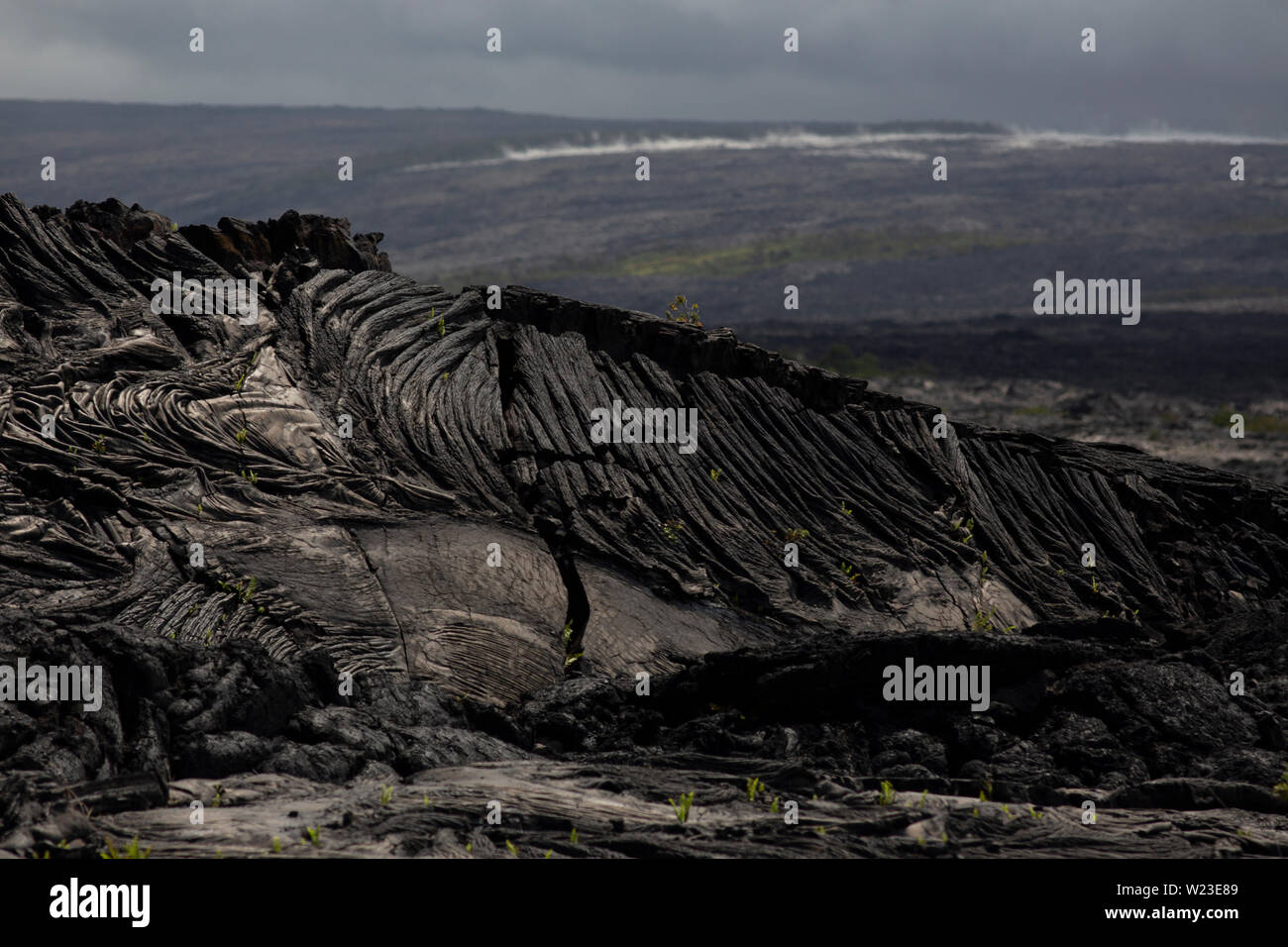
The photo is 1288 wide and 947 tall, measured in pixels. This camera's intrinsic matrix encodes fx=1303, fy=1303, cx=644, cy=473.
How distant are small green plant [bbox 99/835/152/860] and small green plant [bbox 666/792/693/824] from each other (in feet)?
12.6

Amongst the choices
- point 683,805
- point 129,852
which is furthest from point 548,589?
point 129,852

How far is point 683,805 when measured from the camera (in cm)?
1038

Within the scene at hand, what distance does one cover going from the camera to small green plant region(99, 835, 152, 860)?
8.75 m

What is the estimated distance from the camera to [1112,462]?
839 inches

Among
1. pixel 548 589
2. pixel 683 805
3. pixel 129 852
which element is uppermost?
pixel 548 589

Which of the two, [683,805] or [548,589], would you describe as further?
[548,589]

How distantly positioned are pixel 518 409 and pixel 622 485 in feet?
6.32

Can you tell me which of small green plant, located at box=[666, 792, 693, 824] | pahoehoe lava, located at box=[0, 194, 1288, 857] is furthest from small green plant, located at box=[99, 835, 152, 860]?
small green plant, located at box=[666, 792, 693, 824]

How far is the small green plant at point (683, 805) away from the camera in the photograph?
10.1m

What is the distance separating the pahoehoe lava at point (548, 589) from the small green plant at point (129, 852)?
18 centimetres

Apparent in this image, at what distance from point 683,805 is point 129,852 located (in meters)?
4.10

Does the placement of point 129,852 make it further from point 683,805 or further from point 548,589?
point 548,589
